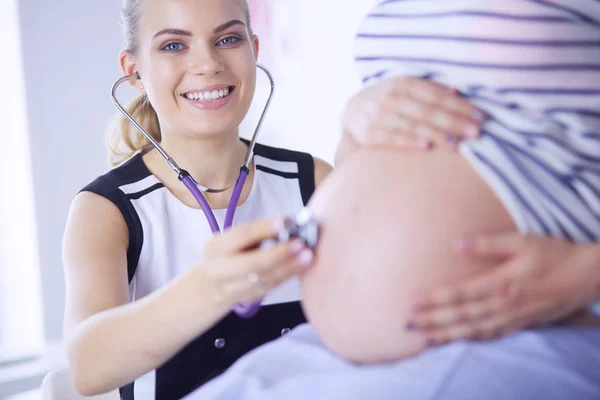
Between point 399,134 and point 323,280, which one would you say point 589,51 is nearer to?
point 399,134

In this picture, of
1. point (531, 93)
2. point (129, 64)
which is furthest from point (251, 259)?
point (129, 64)

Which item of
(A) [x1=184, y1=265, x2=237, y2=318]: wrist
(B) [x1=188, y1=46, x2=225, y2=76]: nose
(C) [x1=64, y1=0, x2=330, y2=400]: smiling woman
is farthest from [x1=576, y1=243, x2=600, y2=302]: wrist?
(B) [x1=188, y1=46, x2=225, y2=76]: nose

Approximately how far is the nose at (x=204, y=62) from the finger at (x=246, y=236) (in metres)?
0.59

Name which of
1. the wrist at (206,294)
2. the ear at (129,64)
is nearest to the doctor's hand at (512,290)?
the wrist at (206,294)

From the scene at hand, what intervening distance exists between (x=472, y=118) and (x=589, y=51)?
149 mm

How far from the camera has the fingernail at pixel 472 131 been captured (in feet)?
2.06

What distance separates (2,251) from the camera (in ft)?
6.56

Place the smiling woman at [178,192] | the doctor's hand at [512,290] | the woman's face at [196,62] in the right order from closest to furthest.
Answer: the doctor's hand at [512,290], the smiling woman at [178,192], the woman's face at [196,62]

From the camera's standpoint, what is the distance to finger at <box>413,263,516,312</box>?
563mm

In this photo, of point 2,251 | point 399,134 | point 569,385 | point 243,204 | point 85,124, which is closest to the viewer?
point 569,385

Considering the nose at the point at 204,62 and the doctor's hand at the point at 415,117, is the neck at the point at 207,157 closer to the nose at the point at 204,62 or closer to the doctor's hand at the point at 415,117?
the nose at the point at 204,62

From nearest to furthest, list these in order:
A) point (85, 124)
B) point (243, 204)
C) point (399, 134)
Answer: point (399, 134), point (243, 204), point (85, 124)

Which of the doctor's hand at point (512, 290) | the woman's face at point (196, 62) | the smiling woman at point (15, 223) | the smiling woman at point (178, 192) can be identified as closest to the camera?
the doctor's hand at point (512, 290)

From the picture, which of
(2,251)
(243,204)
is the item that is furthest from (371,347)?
(2,251)
